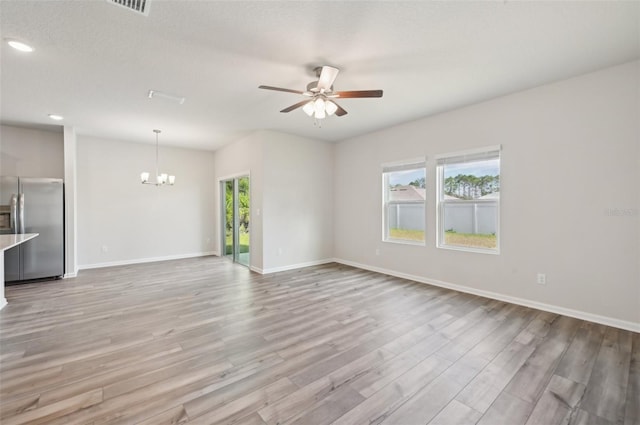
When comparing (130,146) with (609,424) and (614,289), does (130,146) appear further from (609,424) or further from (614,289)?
(614,289)

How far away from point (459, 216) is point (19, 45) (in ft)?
18.4

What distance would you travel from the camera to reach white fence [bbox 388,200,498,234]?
13.3 feet

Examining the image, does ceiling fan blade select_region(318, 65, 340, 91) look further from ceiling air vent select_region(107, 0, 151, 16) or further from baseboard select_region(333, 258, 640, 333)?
baseboard select_region(333, 258, 640, 333)

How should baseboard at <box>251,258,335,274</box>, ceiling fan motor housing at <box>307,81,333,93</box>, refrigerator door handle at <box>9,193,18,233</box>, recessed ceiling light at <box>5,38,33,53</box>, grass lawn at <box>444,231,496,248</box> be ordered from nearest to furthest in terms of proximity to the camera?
recessed ceiling light at <box>5,38,33,53</box> < ceiling fan motor housing at <box>307,81,333,93</box> < grass lawn at <box>444,231,496,248</box> < refrigerator door handle at <box>9,193,18,233</box> < baseboard at <box>251,258,335,274</box>

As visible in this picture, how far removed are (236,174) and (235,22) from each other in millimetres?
4359

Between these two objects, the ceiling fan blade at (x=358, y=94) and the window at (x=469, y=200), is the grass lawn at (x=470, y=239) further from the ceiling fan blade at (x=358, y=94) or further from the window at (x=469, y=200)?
the ceiling fan blade at (x=358, y=94)

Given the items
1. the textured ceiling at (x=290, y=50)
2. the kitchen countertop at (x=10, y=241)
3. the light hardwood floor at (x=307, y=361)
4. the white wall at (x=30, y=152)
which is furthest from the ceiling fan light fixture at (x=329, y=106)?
the white wall at (x=30, y=152)

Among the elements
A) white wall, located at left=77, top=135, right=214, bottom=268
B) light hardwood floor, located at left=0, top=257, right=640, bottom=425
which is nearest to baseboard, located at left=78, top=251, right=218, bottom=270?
white wall, located at left=77, top=135, right=214, bottom=268

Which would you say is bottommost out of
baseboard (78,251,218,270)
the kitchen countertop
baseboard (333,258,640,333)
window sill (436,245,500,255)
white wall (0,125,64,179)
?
baseboard (333,258,640,333)

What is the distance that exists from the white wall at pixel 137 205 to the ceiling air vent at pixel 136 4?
520cm

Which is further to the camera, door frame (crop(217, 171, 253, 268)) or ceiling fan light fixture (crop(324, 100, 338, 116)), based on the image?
door frame (crop(217, 171, 253, 268))

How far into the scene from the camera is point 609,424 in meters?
1.70

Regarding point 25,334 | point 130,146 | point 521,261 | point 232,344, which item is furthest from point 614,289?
point 130,146

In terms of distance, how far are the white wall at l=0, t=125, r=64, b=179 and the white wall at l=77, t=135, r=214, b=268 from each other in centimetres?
36
